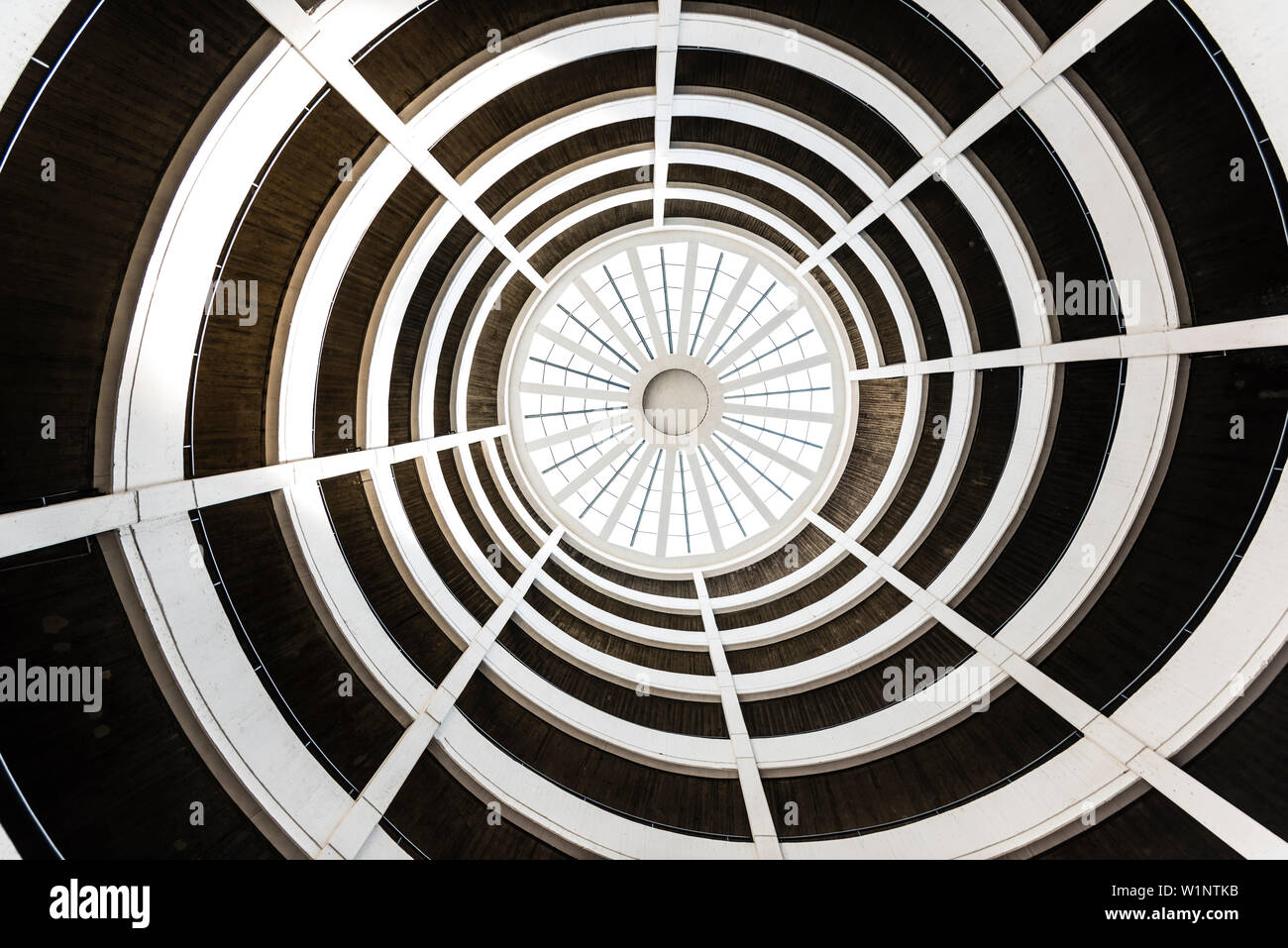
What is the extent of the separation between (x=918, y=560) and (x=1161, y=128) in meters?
10.0

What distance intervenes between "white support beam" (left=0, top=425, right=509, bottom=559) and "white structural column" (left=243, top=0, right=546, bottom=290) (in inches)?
232

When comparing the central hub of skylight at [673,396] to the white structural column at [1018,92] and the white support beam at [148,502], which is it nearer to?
the white structural column at [1018,92]

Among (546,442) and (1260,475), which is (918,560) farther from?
(546,442)

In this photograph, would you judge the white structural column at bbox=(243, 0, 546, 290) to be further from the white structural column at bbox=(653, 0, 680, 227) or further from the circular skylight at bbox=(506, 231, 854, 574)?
the circular skylight at bbox=(506, 231, 854, 574)

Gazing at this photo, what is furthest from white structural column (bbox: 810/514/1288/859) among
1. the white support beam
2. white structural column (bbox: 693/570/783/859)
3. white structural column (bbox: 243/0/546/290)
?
white structural column (bbox: 243/0/546/290)

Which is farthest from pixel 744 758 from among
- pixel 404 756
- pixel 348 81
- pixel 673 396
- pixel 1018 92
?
pixel 348 81

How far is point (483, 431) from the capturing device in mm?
17594

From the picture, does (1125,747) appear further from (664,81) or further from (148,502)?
(148,502)

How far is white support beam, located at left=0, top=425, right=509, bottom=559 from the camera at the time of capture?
6.15 meters

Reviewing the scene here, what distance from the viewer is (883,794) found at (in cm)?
1255

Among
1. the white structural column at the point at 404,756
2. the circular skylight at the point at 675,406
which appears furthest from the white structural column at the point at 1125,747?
the white structural column at the point at 404,756

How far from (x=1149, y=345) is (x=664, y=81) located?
1046cm
